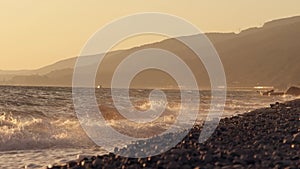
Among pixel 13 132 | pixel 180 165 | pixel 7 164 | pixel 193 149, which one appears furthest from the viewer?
pixel 13 132

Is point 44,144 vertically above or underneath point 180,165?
above

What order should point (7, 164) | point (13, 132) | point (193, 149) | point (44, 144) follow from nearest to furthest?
point (193, 149) → point (7, 164) → point (44, 144) → point (13, 132)

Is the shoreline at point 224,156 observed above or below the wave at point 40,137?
below

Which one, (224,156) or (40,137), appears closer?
(224,156)

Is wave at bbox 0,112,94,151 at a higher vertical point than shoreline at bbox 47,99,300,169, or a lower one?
higher

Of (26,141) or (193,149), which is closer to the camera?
(193,149)

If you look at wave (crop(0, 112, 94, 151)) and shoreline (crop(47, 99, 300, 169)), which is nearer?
shoreline (crop(47, 99, 300, 169))

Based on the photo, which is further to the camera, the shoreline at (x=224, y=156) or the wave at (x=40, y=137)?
the wave at (x=40, y=137)

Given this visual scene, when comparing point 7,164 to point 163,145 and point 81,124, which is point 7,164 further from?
point 81,124

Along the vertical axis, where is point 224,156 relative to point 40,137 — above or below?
below

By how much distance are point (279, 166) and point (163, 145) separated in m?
5.04

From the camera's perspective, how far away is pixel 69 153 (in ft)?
55.0

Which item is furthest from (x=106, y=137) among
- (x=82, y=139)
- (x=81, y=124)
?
(x=81, y=124)

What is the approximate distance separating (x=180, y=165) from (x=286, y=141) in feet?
12.4
